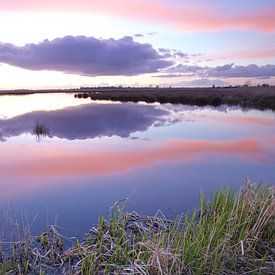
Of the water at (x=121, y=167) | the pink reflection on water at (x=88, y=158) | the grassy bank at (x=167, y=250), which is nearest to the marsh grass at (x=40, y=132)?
the water at (x=121, y=167)

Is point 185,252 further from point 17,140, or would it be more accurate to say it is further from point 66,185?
point 17,140

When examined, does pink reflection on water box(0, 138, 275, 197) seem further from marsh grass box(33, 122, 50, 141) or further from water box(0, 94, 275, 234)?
marsh grass box(33, 122, 50, 141)

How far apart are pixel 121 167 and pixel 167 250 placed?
5813 millimetres

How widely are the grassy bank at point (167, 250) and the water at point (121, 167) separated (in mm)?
780

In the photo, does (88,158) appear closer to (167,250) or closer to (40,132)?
(40,132)

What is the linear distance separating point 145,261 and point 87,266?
638 millimetres

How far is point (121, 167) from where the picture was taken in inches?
366

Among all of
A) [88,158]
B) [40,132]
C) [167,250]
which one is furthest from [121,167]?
[40,132]

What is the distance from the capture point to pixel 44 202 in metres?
6.50

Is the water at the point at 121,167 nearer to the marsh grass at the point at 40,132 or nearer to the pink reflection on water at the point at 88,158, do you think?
the pink reflection on water at the point at 88,158

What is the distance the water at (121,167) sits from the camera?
20.9ft

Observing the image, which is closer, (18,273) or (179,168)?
(18,273)

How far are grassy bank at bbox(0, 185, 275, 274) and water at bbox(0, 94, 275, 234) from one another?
30.7 inches

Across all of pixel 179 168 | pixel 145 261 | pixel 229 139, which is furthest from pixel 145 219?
pixel 229 139
